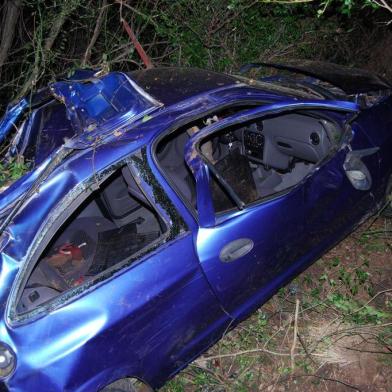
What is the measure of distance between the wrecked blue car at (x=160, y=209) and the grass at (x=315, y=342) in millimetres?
424

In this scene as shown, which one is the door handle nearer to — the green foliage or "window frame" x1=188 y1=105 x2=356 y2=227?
"window frame" x1=188 y1=105 x2=356 y2=227

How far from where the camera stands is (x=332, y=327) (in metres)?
3.33

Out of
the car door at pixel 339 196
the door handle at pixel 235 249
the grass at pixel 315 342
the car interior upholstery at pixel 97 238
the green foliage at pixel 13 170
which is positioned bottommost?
the grass at pixel 315 342

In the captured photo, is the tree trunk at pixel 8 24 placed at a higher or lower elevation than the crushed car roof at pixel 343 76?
higher

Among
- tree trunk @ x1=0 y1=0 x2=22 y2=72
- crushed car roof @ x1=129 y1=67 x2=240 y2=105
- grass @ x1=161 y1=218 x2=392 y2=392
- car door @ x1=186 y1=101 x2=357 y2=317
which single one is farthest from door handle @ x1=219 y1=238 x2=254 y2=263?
tree trunk @ x1=0 y1=0 x2=22 y2=72

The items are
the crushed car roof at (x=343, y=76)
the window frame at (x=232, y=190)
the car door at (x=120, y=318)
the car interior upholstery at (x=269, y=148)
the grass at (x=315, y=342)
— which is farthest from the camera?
the crushed car roof at (x=343, y=76)

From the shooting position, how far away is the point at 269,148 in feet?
12.5

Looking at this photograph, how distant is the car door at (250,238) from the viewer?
2.59 m

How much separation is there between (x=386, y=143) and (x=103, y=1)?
11.5 ft

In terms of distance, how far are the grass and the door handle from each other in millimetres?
517

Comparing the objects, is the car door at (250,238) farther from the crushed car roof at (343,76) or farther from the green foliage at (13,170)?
the green foliage at (13,170)

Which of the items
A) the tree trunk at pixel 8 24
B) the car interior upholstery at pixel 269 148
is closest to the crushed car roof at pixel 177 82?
the car interior upholstery at pixel 269 148

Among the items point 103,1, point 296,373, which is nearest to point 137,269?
point 296,373

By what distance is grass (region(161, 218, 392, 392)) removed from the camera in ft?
10.1
